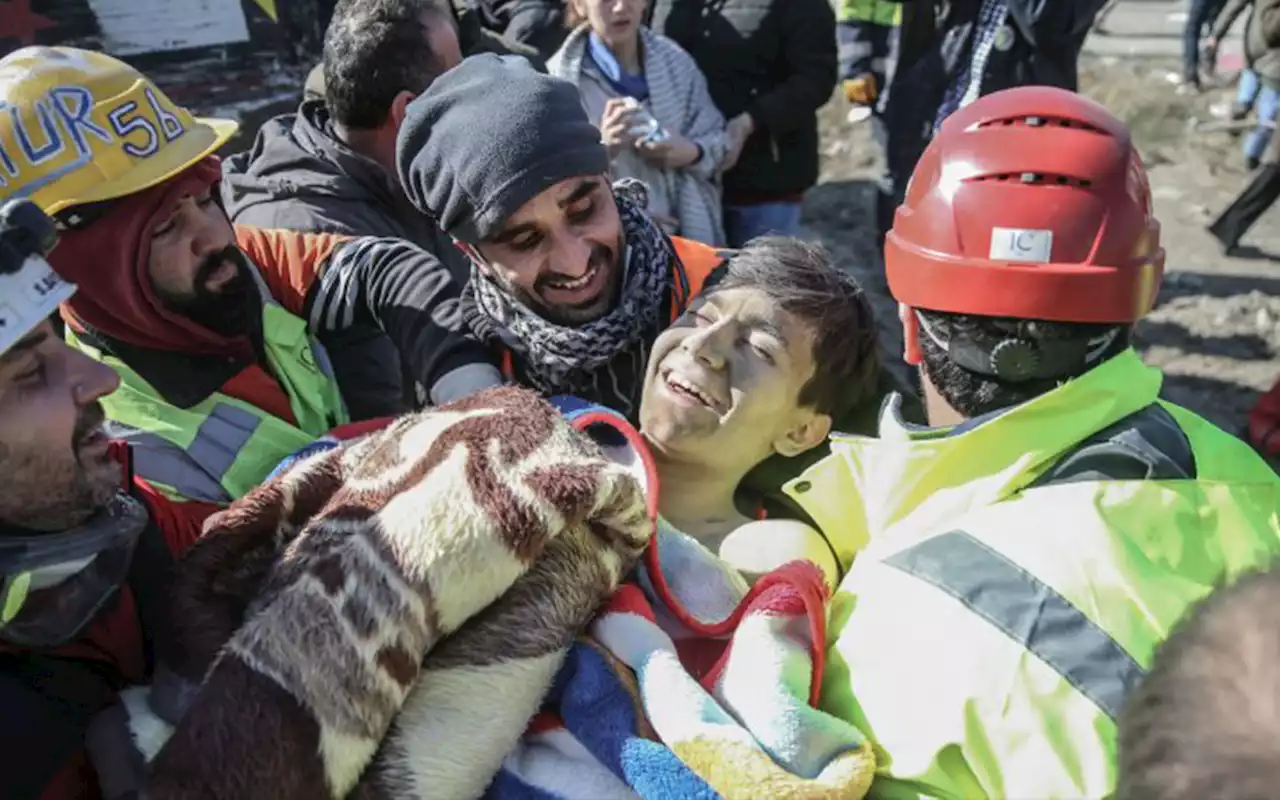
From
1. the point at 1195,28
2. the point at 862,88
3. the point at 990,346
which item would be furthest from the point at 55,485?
the point at 1195,28

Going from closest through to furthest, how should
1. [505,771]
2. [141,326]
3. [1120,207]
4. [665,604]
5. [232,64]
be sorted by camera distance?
[505,771]
[665,604]
[1120,207]
[141,326]
[232,64]

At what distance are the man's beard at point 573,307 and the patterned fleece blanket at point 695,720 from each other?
837mm

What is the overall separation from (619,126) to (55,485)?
2647 millimetres

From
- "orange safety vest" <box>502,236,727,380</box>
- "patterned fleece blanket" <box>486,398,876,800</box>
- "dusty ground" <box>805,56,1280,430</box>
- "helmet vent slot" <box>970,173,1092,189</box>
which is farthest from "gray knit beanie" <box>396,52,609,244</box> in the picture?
"dusty ground" <box>805,56,1280,430</box>

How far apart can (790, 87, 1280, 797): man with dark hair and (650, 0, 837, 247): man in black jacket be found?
282 cm

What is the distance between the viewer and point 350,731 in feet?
4.06

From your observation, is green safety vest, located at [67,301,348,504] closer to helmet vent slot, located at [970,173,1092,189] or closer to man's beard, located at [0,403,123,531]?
man's beard, located at [0,403,123,531]

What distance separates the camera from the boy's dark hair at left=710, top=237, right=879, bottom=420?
226cm

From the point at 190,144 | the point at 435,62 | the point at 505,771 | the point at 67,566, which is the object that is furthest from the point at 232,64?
the point at 505,771

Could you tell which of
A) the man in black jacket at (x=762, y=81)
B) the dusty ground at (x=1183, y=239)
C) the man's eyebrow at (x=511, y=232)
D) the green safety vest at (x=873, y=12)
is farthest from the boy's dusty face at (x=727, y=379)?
the green safety vest at (x=873, y=12)

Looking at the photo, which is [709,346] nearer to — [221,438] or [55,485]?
[221,438]

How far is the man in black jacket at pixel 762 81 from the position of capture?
458 centimetres

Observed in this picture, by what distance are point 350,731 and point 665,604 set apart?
53 cm

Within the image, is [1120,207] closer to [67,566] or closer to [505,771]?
[505,771]
